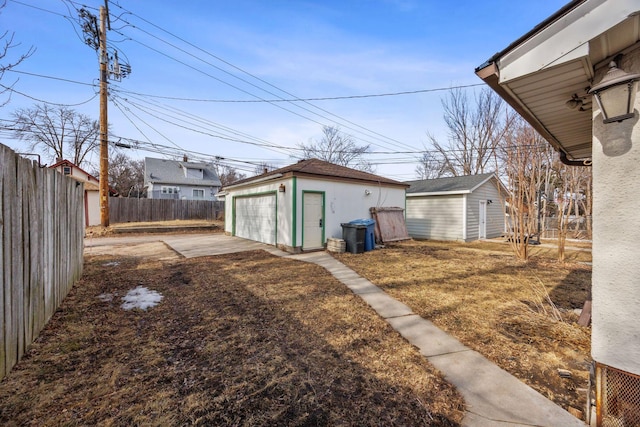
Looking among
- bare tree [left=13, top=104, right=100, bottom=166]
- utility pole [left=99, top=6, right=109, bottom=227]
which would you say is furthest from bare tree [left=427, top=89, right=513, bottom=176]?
bare tree [left=13, top=104, right=100, bottom=166]

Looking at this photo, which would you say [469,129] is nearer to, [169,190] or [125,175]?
[169,190]

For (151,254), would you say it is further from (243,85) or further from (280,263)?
(243,85)

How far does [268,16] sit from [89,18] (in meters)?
9.77

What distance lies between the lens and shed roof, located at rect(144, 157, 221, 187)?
95.5 feet

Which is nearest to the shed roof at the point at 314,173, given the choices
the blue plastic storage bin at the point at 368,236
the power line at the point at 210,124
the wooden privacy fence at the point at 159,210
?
the blue plastic storage bin at the point at 368,236

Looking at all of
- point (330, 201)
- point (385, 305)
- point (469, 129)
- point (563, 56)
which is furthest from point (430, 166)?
point (563, 56)

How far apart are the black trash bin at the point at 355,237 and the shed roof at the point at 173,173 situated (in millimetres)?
26348

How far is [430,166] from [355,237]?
24307 mm

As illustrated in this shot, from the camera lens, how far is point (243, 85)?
1385 centimetres

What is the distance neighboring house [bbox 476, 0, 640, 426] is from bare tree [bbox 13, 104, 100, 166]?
27260 mm

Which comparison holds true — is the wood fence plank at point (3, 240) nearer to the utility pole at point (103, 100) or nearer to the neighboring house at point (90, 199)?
the utility pole at point (103, 100)

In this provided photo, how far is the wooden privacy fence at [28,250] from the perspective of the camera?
87.0 inches

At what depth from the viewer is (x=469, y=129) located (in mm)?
22844

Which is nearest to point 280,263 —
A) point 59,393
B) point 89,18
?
point 59,393
